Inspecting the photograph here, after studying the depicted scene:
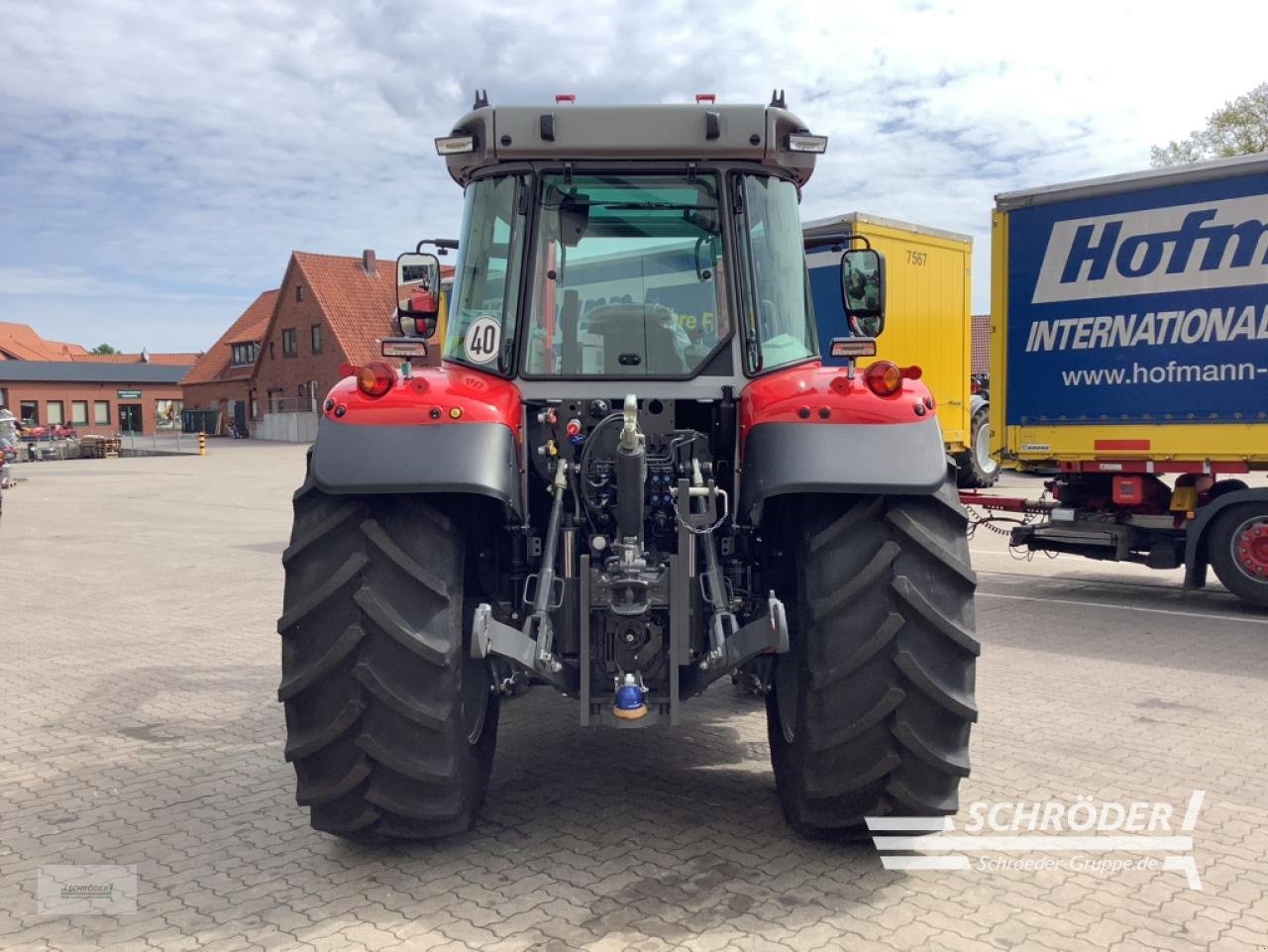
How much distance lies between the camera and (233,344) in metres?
64.4

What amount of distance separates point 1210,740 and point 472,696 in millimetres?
3924

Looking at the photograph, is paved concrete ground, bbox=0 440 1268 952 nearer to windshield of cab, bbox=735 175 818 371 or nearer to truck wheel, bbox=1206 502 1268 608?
truck wheel, bbox=1206 502 1268 608

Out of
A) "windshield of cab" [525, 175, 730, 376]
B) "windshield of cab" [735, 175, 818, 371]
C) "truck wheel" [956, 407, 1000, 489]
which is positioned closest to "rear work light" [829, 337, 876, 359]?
"windshield of cab" [735, 175, 818, 371]

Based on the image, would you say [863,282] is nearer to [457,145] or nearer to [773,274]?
[773,274]

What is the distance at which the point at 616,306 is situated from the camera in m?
4.36

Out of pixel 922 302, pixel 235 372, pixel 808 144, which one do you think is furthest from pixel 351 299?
pixel 808 144

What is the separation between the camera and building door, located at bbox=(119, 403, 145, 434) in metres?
68.7

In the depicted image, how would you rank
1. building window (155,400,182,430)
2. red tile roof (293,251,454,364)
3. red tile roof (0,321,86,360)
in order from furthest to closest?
1. red tile roof (0,321,86,360)
2. building window (155,400,182,430)
3. red tile roof (293,251,454,364)

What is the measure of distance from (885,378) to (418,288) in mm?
2205

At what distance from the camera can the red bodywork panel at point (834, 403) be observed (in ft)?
12.4

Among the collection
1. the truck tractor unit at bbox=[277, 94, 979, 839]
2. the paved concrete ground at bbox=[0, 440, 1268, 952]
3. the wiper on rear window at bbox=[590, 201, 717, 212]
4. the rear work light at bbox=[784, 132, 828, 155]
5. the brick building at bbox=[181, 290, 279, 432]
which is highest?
the brick building at bbox=[181, 290, 279, 432]

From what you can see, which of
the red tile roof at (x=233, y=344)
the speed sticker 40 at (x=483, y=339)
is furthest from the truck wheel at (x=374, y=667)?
the red tile roof at (x=233, y=344)

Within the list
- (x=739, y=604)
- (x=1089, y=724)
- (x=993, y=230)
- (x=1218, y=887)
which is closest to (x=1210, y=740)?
(x=1089, y=724)

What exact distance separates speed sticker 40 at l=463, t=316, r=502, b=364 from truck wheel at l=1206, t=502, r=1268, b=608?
748cm
